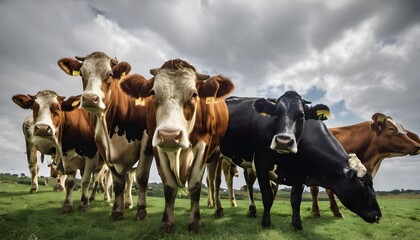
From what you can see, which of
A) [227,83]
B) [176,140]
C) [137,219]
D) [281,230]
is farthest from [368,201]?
[137,219]

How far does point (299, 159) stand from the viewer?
22.5 ft

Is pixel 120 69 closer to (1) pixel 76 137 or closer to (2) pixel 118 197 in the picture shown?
(1) pixel 76 137

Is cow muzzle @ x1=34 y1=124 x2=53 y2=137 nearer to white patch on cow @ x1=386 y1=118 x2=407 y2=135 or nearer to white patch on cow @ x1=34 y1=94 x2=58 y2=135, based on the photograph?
white patch on cow @ x1=34 y1=94 x2=58 y2=135

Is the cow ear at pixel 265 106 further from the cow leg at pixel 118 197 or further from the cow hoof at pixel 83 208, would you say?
the cow hoof at pixel 83 208

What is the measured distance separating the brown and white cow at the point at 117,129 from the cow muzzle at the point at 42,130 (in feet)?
3.82

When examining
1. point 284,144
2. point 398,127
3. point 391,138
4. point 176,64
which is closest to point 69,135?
point 176,64

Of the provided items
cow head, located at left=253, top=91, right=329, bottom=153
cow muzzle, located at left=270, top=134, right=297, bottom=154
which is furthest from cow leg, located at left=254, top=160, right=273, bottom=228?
cow muzzle, located at left=270, top=134, right=297, bottom=154

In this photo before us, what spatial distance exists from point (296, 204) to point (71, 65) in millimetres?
6406

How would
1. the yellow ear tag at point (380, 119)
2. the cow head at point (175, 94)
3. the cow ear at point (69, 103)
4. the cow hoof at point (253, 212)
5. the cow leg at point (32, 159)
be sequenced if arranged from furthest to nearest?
the cow leg at point (32, 159) < the yellow ear tag at point (380, 119) < the cow ear at point (69, 103) < the cow hoof at point (253, 212) < the cow head at point (175, 94)

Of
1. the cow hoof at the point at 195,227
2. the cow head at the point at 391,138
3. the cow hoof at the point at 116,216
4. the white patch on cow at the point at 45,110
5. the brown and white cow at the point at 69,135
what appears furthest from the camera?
the cow head at the point at 391,138

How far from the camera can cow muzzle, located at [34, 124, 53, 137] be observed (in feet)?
23.0

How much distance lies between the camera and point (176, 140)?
4367 mm

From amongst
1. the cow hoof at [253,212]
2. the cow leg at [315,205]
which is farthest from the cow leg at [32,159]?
the cow leg at [315,205]

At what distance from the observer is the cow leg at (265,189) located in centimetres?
645
